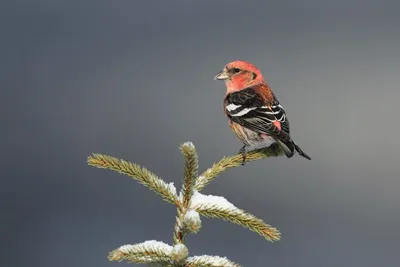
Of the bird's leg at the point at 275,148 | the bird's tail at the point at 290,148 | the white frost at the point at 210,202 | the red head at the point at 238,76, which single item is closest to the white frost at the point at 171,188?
the white frost at the point at 210,202

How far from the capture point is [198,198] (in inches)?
150

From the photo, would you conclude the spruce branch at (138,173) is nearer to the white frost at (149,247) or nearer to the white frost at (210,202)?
the white frost at (210,202)

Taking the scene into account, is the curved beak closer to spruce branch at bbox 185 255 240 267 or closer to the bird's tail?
the bird's tail

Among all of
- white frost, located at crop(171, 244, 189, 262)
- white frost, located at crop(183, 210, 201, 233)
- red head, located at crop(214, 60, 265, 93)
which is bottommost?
white frost, located at crop(171, 244, 189, 262)

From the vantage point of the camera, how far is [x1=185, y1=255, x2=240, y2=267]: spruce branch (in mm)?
3502

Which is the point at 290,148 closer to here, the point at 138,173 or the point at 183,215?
the point at 138,173

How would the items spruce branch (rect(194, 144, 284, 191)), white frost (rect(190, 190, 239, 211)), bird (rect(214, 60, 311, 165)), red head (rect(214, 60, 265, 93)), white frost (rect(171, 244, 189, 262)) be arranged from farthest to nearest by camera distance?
red head (rect(214, 60, 265, 93)) → bird (rect(214, 60, 311, 165)) → spruce branch (rect(194, 144, 284, 191)) → white frost (rect(190, 190, 239, 211)) → white frost (rect(171, 244, 189, 262))

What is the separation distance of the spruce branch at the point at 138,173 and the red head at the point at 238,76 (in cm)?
458

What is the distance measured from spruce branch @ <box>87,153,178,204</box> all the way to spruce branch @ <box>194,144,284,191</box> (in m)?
0.26

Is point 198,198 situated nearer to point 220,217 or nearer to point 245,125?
point 220,217

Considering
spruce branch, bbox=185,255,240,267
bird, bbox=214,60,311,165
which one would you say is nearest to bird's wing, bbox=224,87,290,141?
bird, bbox=214,60,311,165

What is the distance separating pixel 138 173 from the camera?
402cm

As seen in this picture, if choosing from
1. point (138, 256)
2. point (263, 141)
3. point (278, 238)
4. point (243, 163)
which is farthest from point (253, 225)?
point (263, 141)

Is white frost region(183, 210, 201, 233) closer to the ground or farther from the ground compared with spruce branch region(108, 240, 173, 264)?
farther from the ground
